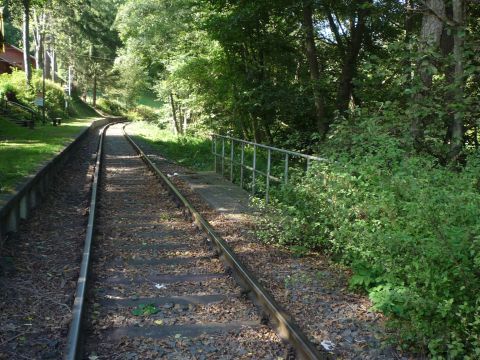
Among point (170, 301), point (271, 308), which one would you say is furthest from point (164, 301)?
point (271, 308)

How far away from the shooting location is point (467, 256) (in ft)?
13.6

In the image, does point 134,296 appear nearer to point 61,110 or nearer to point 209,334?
point 209,334

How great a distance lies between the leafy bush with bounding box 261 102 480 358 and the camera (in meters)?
4.11

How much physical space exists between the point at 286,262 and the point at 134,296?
2148mm

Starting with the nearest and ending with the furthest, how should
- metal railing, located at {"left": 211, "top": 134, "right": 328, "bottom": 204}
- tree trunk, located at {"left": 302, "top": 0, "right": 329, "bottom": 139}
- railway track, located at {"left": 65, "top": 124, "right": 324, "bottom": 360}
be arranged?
railway track, located at {"left": 65, "top": 124, "right": 324, "bottom": 360} < metal railing, located at {"left": 211, "top": 134, "right": 328, "bottom": 204} < tree trunk, located at {"left": 302, "top": 0, "right": 329, "bottom": 139}

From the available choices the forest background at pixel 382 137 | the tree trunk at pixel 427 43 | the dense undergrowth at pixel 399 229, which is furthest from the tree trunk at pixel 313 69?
the dense undergrowth at pixel 399 229

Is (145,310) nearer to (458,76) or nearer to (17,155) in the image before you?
(458,76)

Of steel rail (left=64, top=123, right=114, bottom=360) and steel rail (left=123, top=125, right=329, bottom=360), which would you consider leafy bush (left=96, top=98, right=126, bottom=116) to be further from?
steel rail (left=123, top=125, right=329, bottom=360)

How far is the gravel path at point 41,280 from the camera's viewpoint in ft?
14.9

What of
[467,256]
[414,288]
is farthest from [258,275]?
[467,256]

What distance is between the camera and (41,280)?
6.09 metres

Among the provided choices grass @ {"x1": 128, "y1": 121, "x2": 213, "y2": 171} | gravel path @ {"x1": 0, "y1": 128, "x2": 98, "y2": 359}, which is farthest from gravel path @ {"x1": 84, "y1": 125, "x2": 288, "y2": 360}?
grass @ {"x1": 128, "y1": 121, "x2": 213, "y2": 171}

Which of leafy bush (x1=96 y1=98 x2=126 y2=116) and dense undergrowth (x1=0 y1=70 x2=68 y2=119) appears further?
leafy bush (x1=96 y1=98 x2=126 y2=116)

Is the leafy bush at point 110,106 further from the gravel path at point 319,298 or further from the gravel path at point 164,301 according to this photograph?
the gravel path at point 319,298
